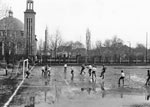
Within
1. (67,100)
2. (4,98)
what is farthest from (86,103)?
(4,98)

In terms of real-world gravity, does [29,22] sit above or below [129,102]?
above

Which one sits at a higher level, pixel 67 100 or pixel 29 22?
pixel 29 22

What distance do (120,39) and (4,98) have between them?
99.0m

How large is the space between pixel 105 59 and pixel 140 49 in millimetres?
62847

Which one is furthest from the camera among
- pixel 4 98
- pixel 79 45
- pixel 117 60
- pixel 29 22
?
pixel 79 45

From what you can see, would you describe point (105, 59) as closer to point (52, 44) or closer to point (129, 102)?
point (52, 44)

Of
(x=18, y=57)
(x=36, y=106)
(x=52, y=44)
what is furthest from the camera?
(x=52, y=44)

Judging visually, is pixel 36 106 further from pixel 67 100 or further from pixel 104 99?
pixel 104 99

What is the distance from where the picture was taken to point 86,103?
13836 mm

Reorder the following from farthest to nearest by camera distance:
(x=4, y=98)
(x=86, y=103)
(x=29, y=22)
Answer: (x=29, y=22) < (x=4, y=98) < (x=86, y=103)

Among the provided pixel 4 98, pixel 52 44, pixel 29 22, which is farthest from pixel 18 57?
pixel 4 98

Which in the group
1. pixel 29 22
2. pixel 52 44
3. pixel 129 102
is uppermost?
pixel 29 22

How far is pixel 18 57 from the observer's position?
62375 mm

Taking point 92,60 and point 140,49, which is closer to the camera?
point 92,60
